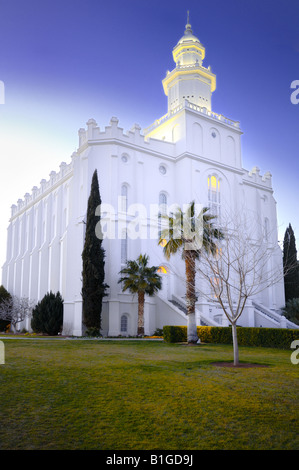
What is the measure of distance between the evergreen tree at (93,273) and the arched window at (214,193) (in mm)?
13074

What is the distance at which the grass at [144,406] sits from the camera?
6.41 metres

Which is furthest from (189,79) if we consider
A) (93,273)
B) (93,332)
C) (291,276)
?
(93,332)

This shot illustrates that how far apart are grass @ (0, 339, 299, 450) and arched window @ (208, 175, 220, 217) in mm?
26774

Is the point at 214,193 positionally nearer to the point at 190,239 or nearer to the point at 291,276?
the point at 291,276

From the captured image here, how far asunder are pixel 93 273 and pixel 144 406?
2080 centimetres

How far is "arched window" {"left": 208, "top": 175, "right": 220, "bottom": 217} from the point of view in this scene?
38781 mm

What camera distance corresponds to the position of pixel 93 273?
2855cm

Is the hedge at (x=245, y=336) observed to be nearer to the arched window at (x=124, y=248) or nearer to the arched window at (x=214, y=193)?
the arched window at (x=124, y=248)

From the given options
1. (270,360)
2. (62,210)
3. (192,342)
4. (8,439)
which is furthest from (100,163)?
(8,439)

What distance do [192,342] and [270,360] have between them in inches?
295

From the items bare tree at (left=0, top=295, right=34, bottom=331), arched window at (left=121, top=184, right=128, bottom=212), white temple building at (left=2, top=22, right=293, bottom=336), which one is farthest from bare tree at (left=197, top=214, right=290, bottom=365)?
bare tree at (left=0, top=295, right=34, bottom=331)

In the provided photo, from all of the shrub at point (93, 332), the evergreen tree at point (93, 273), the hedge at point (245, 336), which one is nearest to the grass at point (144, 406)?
the hedge at point (245, 336)

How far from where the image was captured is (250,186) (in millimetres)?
43875
